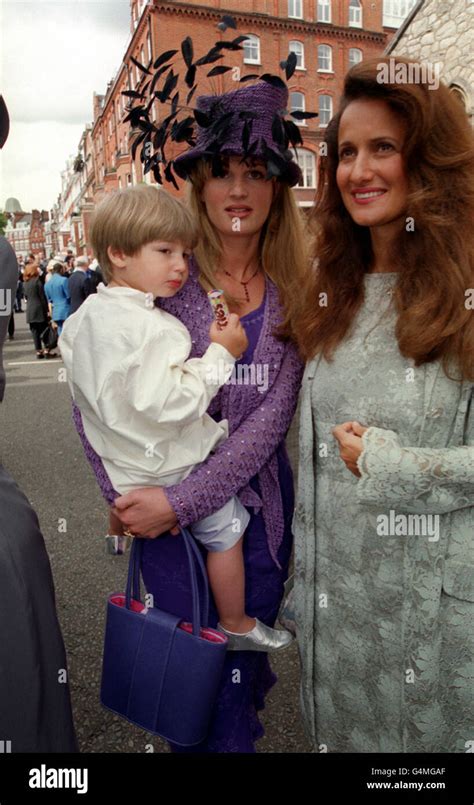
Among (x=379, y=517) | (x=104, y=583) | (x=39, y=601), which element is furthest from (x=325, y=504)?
(x=104, y=583)

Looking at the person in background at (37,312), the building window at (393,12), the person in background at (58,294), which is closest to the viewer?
the person in background at (58,294)

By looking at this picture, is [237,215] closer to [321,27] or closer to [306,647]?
[306,647]

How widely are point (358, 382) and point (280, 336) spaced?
369 mm


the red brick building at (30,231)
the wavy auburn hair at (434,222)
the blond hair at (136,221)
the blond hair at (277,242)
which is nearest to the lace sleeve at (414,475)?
the wavy auburn hair at (434,222)

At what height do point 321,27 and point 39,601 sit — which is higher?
point 321,27

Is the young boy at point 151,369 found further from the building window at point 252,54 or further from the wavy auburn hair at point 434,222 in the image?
the building window at point 252,54

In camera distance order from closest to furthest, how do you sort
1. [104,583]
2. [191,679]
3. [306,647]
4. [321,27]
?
[191,679], [306,647], [104,583], [321,27]

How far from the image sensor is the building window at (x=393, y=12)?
26919 mm

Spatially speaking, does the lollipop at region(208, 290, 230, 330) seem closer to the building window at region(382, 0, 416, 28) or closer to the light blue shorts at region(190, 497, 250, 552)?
the light blue shorts at region(190, 497, 250, 552)

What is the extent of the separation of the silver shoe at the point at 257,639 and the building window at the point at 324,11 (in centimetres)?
3366

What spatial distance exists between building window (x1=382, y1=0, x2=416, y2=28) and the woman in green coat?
3131cm

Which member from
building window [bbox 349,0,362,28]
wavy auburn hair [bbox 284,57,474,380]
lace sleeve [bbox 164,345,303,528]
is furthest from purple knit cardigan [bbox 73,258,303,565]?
building window [bbox 349,0,362,28]

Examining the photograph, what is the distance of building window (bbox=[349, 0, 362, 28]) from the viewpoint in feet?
96.9

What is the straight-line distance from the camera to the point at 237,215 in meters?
1.75
